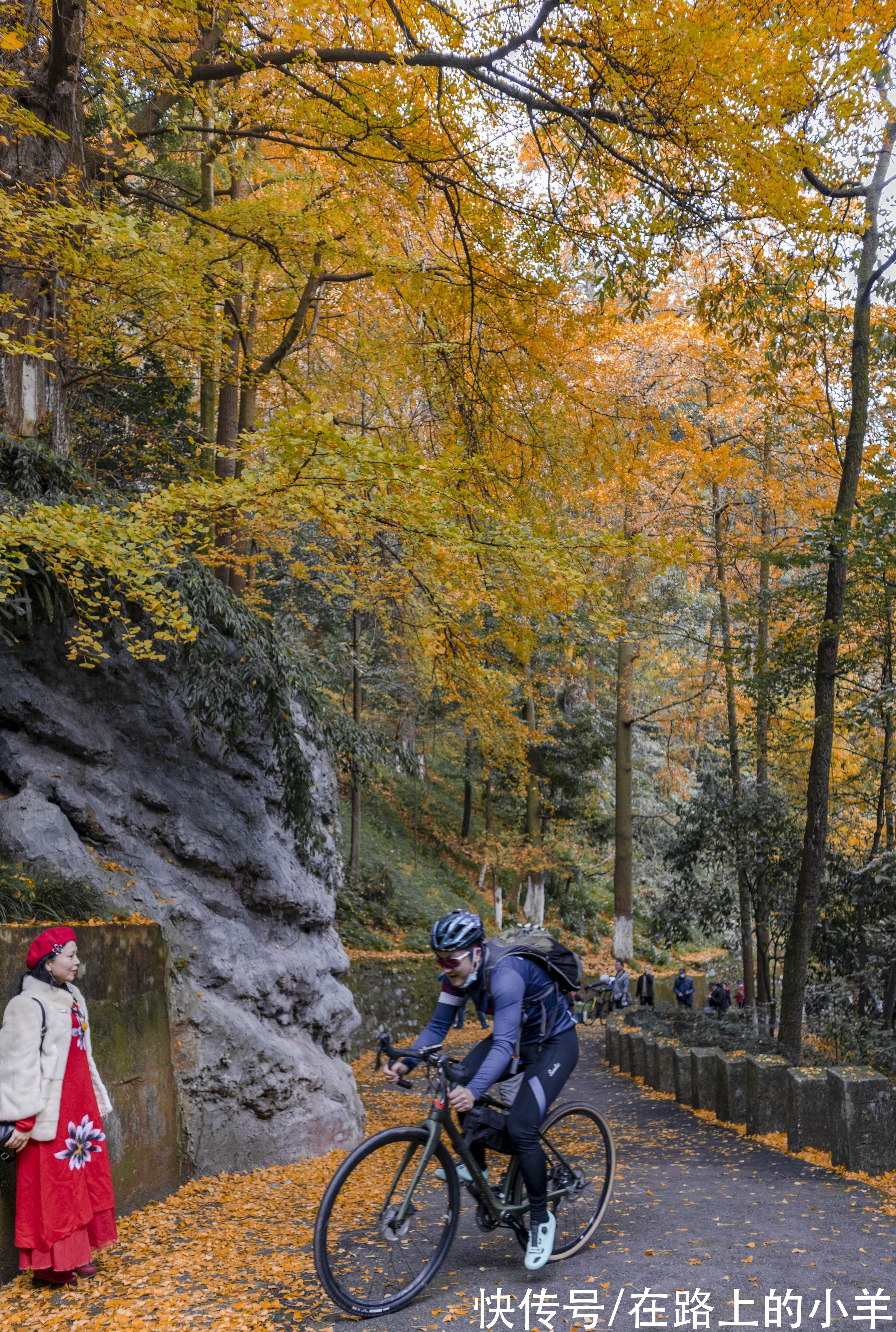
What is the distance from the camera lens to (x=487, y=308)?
8.91 meters

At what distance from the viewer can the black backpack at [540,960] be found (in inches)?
156

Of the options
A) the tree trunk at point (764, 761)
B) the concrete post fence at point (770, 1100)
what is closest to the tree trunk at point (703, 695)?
the tree trunk at point (764, 761)

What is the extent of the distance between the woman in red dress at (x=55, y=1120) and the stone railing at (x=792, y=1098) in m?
4.59

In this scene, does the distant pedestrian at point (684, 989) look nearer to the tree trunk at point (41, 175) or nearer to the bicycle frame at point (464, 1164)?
the bicycle frame at point (464, 1164)

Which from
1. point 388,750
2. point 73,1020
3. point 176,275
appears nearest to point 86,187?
point 176,275

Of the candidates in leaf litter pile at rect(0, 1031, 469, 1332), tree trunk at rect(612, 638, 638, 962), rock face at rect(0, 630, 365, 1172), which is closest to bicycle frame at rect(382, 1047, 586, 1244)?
leaf litter pile at rect(0, 1031, 469, 1332)

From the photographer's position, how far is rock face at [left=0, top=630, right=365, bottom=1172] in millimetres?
7020

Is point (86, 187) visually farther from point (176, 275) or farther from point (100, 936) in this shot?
point (100, 936)

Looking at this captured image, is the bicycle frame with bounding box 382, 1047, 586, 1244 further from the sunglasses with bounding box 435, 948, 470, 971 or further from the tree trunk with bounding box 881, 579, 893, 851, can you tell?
the tree trunk with bounding box 881, 579, 893, 851

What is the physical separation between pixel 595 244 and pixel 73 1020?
7402 millimetres

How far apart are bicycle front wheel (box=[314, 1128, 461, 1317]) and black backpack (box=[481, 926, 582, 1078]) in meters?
0.61

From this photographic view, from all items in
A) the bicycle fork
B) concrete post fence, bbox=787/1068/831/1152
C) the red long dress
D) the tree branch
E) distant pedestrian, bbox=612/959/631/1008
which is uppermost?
the tree branch

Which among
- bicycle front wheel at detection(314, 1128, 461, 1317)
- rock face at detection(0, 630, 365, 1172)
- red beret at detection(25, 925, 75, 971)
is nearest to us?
bicycle front wheel at detection(314, 1128, 461, 1317)

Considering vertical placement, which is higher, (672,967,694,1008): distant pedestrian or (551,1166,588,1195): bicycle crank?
(551,1166,588,1195): bicycle crank
